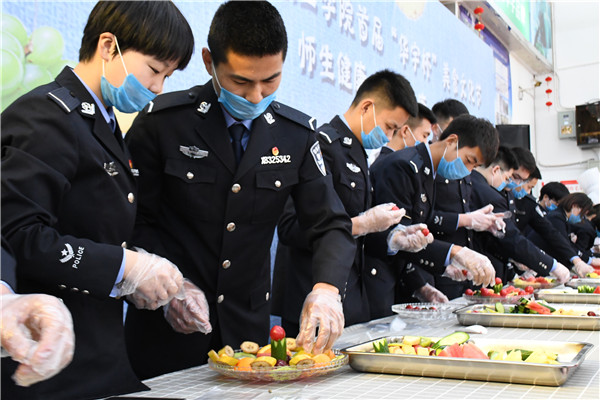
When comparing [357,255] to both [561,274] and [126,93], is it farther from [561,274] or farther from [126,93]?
[561,274]

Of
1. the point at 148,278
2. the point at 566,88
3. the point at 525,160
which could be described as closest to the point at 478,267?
the point at 148,278

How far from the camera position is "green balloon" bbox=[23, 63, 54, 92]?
1.87 m

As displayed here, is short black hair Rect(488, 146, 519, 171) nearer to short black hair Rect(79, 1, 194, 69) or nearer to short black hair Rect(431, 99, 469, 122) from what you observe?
short black hair Rect(431, 99, 469, 122)

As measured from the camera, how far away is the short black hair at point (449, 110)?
3976 mm

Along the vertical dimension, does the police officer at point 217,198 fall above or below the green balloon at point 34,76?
below

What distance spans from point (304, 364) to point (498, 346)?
537 mm

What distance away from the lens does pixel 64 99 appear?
120cm

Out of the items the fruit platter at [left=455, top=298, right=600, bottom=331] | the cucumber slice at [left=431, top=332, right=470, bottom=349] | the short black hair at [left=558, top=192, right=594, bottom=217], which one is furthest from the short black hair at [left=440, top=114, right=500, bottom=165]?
the short black hair at [left=558, top=192, right=594, bottom=217]

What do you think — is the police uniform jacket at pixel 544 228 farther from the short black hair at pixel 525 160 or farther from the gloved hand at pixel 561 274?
the gloved hand at pixel 561 274

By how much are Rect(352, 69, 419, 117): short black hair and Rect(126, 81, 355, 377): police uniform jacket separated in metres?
1.02

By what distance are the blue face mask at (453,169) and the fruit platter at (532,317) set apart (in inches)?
44.8

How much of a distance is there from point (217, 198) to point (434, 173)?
1.72m

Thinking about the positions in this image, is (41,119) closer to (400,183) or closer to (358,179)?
(358,179)

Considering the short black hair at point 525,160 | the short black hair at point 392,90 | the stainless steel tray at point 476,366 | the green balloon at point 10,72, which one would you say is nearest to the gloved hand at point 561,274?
the short black hair at point 525,160
